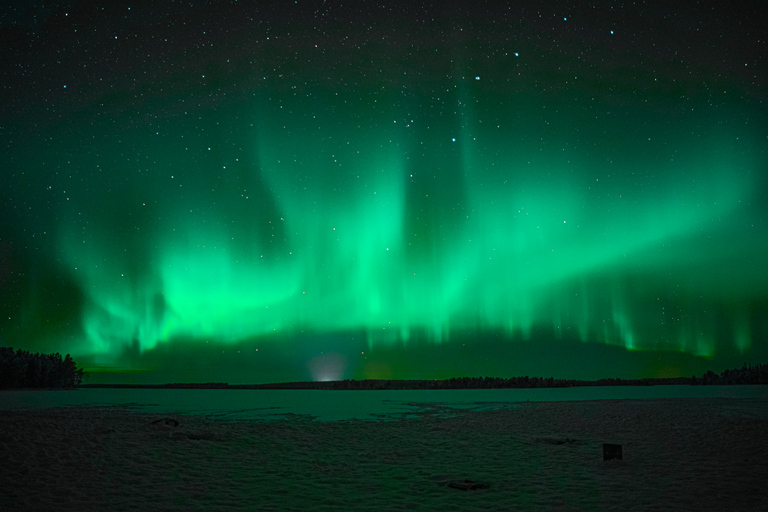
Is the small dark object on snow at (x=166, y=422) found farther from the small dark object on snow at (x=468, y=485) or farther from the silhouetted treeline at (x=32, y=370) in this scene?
the silhouetted treeline at (x=32, y=370)

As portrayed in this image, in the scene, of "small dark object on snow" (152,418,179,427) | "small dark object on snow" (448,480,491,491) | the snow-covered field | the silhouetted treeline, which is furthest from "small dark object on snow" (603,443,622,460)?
the silhouetted treeline

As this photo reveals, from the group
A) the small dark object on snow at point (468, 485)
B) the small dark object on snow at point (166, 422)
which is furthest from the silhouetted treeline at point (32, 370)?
the small dark object on snow at point (468, 485)

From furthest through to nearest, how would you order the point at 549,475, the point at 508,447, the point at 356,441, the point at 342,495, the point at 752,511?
the point at 356,441
the point at 508,447
the point at 549,475
the point at 342,495
the point at 752,511

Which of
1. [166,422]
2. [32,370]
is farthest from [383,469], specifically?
[32,370]

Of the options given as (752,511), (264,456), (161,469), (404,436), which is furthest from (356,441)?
(752,511)

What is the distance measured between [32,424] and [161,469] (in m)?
15.1

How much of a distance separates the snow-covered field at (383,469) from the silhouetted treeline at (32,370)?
13666cm

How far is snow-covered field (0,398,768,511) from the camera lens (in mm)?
11117

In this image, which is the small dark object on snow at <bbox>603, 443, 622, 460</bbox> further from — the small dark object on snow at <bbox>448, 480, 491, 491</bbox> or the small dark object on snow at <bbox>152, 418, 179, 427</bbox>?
the small dark object on snow at <bbox>152, 418, 179, 427</bbox>

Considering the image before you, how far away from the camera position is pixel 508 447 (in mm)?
19516

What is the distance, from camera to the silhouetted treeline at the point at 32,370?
134 metres

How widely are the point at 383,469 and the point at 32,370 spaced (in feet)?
527

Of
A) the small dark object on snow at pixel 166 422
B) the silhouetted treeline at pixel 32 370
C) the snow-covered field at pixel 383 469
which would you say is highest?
the snow-covered field at pixel 383 469

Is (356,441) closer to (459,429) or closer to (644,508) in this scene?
(459,429)
